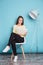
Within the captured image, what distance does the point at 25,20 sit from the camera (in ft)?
17.0

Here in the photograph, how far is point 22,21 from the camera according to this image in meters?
4.95

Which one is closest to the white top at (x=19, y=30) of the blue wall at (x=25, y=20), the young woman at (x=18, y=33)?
the young woman at (x=18, y=33)

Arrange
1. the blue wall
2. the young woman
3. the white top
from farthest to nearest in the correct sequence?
the blue wall < the white top < the young woman

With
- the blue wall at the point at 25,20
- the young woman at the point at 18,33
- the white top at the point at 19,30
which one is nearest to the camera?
the young woman at the point at 18,33

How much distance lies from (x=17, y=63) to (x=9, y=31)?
1238 millimetres

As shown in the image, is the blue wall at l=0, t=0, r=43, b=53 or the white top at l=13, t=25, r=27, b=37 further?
the blue wall at l=0, t=0, r=43, b=53

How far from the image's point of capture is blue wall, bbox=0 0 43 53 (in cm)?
514

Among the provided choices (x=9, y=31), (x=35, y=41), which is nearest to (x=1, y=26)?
(x=9, y=31)

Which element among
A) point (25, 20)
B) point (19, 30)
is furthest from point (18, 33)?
point (25, 20)

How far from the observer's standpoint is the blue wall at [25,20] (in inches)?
202

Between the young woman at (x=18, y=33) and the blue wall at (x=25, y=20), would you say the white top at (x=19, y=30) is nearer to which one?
the young woman at (x=18, y=33)

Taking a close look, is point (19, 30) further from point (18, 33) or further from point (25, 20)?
point (25, 20)

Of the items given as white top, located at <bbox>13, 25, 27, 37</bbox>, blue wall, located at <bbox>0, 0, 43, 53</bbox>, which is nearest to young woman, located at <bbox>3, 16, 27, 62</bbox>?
white top, located at <bbox>13, 25, 27, 37</bbox>

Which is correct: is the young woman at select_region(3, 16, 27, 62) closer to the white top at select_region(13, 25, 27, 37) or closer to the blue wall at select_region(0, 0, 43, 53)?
the white top at select_region(13, 25, 27, 37)
